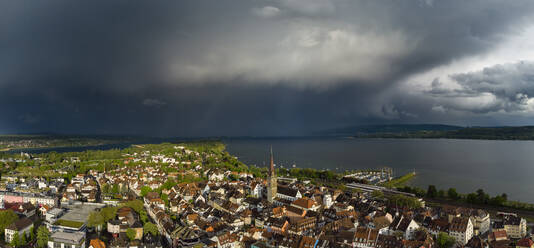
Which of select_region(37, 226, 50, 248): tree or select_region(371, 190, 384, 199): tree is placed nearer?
select_region(37, 226, 50, 248): tree

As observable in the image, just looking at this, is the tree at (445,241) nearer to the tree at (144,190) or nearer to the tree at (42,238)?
the tree at (42,238)

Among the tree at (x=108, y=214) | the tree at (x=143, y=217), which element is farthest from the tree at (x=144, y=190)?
the tree at (x=108, y=214)

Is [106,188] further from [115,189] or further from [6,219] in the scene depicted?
[6,219]

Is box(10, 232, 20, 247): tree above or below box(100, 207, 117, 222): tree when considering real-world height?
below

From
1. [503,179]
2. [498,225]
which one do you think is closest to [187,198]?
[498,225]

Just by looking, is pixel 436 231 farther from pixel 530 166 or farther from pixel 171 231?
pixel 530 166

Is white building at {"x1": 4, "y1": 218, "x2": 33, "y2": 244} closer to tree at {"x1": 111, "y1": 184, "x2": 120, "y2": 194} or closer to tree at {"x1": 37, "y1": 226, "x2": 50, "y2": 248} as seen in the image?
tree at {"x1": 37, "y1": 226, "x2": 50, "y2": 248}

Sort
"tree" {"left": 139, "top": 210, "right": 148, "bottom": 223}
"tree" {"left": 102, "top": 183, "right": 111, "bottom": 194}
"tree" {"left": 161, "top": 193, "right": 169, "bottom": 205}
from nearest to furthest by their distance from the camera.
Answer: "tree" {"left": 139, "top": 210, "right": 148, "bottom": 223}
"tree" {"left": 161, "top": 193, "right": 169, "bottom": 205}
"tree" {"left": 102, "top": 183, "right": 111, "bottom": 194}

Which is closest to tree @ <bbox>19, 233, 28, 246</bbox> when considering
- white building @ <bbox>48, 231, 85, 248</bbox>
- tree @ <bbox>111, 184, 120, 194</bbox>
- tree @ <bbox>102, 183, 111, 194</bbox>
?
white building @ <bbox>48, 231, 85, 248</bbox>
